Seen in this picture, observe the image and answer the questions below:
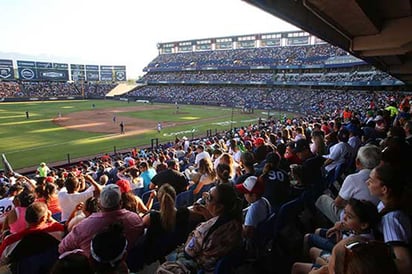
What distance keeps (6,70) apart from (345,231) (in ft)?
309

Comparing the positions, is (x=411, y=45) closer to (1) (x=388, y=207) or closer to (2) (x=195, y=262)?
(1) (x=388, y=207)

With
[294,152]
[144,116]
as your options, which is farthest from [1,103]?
[294,152]

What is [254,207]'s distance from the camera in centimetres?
477

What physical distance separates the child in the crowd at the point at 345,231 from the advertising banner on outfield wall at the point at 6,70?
92.8 meters

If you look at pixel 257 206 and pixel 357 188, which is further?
pixel 257 206

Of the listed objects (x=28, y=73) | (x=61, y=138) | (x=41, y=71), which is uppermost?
(x=41, y=71)

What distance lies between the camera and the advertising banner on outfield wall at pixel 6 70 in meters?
78.4

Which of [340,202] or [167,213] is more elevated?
[167,213]

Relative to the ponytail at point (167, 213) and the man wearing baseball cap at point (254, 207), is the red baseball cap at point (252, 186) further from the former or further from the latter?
the ponytail at point (167, 213)

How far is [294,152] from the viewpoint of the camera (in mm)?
8047

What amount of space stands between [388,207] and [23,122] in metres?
47.6

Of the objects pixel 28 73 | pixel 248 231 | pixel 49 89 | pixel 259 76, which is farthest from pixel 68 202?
pixel 28 73

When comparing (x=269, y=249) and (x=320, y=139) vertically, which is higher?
(x=320, y=139)

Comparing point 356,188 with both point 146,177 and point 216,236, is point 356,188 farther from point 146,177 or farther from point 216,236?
point 146,177
